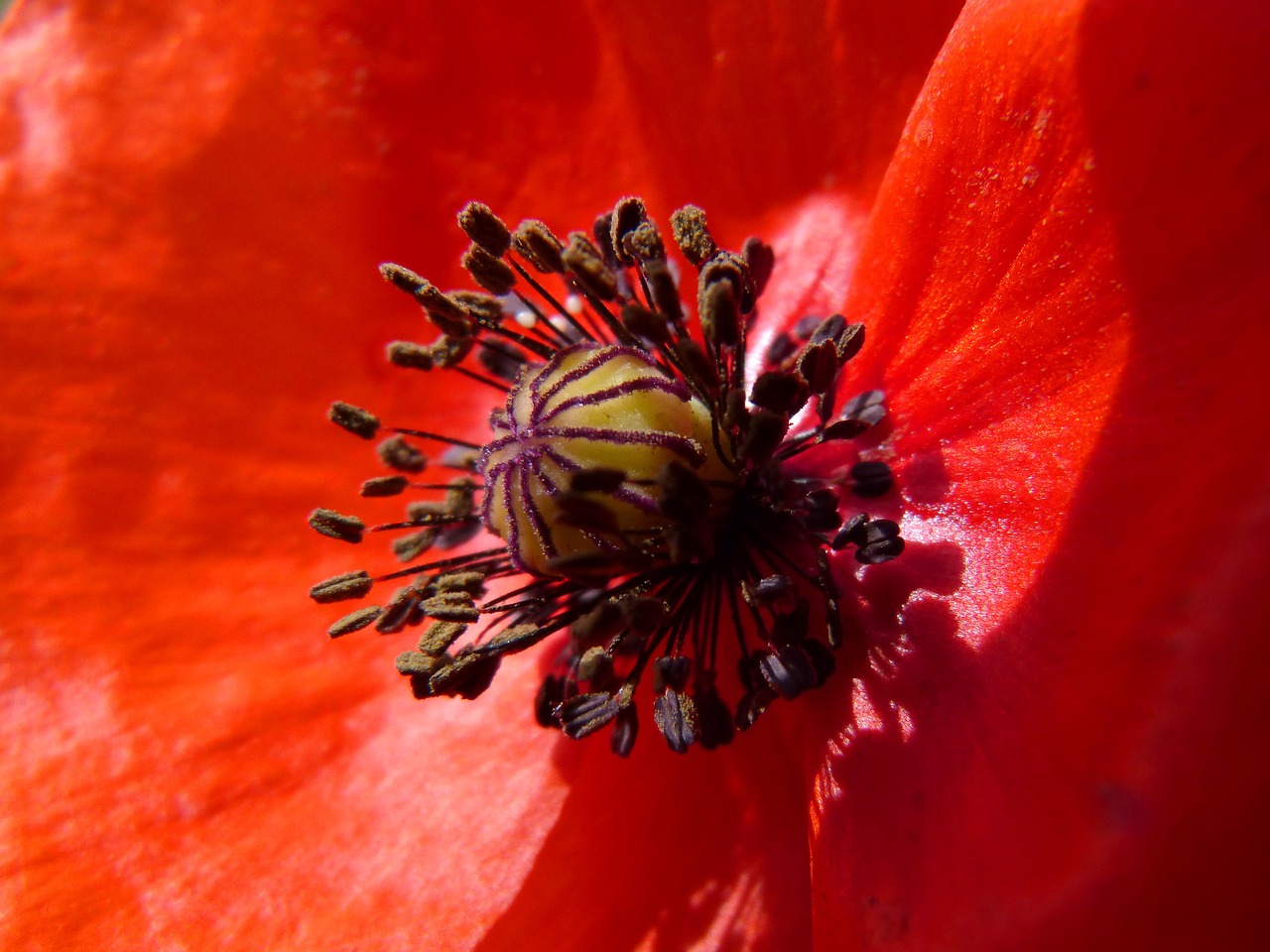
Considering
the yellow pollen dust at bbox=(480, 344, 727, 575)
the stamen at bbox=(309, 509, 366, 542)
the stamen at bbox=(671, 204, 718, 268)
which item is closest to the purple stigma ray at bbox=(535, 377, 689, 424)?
the yellow pollen dust at bbox=(480, 344, 727, 575)

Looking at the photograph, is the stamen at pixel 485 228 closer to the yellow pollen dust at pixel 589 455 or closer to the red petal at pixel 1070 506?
the yellow pollen dust at pixel 589 455

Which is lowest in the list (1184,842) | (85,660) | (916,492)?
(1184,842)

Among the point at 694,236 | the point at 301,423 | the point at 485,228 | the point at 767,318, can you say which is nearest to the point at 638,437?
the point at 694,236

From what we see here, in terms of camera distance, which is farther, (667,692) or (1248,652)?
(667,692)

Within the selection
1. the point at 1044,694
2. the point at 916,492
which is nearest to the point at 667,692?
the point at 916,492

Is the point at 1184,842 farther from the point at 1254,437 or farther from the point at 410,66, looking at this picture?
the point at 410,66

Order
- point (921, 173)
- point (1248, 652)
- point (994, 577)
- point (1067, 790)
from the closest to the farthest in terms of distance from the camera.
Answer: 1. point (1248, 652)
2. point (1067, 790)
3. point (994, 577)
4. point (921, 173)

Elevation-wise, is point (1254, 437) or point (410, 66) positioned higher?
point (410, 66)

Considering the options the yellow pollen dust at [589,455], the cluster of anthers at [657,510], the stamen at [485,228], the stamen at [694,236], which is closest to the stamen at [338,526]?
the cluster of anthers at [657,510]
